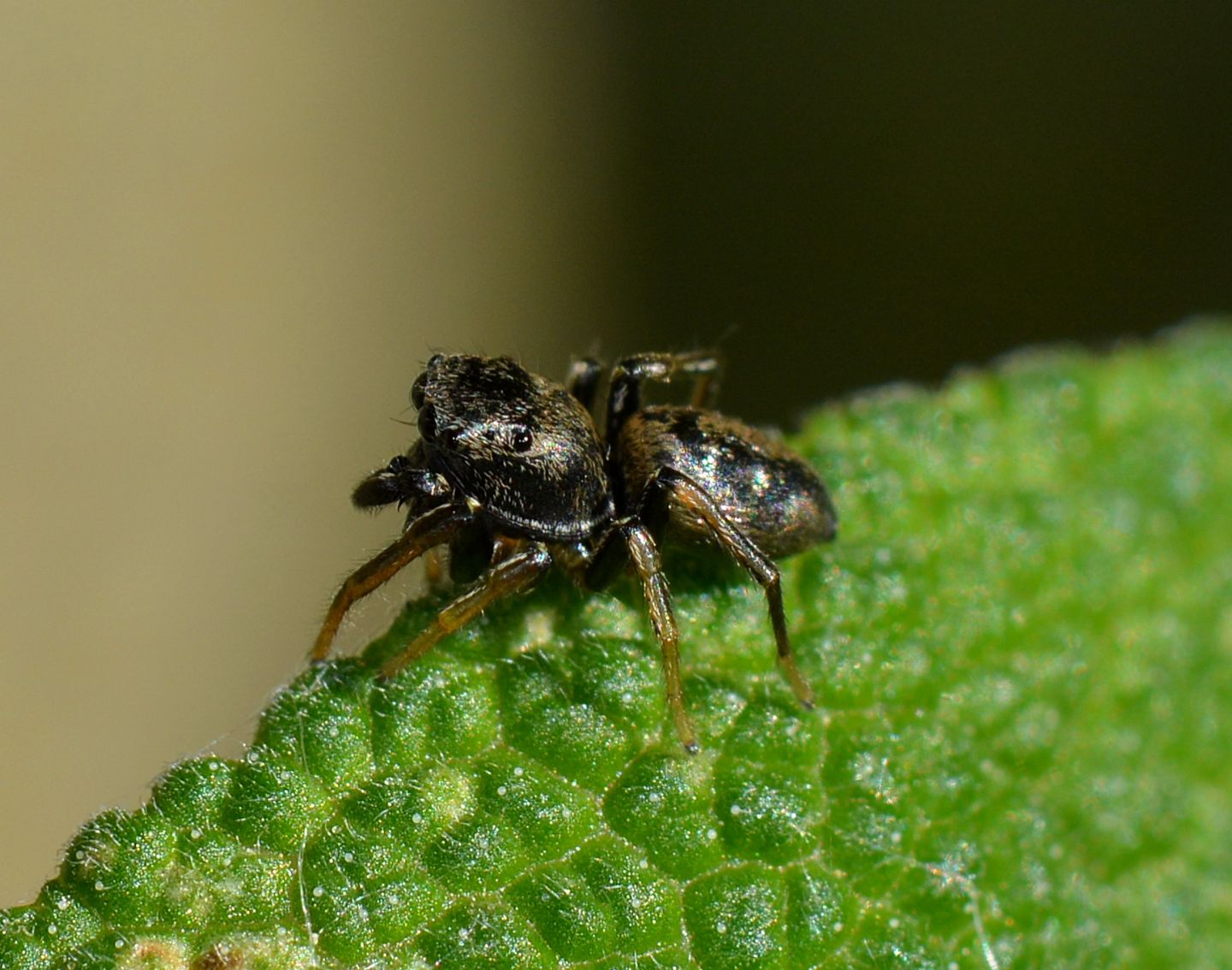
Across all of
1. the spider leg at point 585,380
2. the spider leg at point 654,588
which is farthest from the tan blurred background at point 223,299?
the spider leg at point 654,588

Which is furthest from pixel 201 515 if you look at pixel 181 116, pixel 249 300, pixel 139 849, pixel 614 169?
Result: pixel 139 849

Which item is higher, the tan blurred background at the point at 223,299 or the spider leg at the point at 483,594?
the tan blurred background at the point at 223,299

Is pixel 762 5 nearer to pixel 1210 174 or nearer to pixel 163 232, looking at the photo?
pixel 1210 174

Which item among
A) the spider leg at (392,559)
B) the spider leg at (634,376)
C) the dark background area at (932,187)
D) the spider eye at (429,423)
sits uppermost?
the dark background area at (932,187)

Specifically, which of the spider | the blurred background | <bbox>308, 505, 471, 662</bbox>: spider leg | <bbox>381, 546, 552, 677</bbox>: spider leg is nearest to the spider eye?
the spider

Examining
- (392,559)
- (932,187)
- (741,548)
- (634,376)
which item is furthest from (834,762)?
(932,187)

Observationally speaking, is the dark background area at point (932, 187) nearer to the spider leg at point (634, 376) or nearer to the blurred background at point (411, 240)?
the blurred background at point (411, 240)

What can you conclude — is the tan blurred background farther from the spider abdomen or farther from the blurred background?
the spider abdomen
